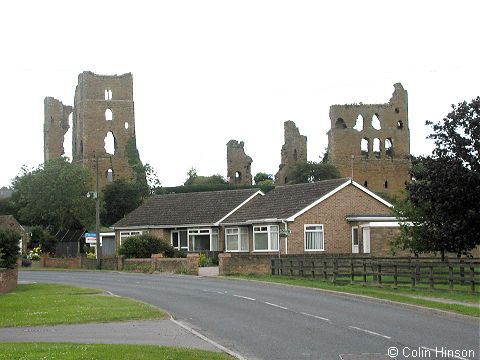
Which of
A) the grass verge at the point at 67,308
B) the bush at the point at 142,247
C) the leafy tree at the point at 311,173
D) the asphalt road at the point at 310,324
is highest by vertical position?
the leafy tree at the point at 311,173

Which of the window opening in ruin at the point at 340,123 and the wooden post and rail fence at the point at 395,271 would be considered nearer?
the wooden post and rail fence at the point at 395,271

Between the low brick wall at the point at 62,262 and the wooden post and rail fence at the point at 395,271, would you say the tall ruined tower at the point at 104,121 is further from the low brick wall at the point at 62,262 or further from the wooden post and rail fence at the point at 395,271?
the wooden post and rail fence at the point at 395,271

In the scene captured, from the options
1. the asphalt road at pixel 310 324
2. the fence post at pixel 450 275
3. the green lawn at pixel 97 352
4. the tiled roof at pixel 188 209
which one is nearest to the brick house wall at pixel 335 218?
the tiled roof at pixel 188 209

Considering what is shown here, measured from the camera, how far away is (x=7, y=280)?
33.4 meters

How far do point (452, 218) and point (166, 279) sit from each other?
15.5 meters

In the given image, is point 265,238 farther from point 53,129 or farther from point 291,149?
point 53,129

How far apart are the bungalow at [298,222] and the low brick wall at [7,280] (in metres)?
13.7

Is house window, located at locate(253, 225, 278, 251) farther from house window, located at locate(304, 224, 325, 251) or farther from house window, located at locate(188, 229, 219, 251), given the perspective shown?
house window, located at locate(188, 229, 219, 251)

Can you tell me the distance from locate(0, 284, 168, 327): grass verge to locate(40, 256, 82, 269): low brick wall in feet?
88.3

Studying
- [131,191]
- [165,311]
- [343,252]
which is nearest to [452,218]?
[165,311]

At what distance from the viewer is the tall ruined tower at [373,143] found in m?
109

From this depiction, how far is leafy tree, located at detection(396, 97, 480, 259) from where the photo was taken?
2857 centimetres

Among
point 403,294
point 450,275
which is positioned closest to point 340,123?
point 403,294

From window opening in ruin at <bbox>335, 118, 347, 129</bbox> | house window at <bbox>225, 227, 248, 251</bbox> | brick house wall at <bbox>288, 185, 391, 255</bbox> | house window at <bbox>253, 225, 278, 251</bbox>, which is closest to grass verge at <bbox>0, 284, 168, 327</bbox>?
brick house wall at <bbox>288, 185, 391, 255</bbox>
